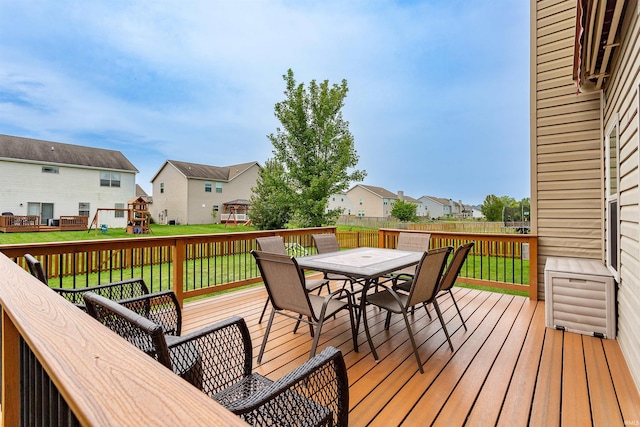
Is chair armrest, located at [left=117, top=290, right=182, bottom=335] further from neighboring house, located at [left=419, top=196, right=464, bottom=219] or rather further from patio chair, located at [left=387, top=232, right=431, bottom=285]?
neighboring house, located at [left=419, top=196, right=464, bottom=219]

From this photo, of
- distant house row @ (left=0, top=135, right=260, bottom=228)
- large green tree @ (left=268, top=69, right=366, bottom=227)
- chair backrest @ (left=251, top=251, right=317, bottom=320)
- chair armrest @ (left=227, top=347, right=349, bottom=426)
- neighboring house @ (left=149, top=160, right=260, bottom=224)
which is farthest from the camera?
neighboring house @ (left=149, top=160, right=260, bottom=224)

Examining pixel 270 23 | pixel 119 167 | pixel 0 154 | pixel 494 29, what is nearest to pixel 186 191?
pixel 119 167

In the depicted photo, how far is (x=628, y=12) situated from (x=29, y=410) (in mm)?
4164

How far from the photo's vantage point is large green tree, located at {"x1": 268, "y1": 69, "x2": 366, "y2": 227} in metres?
11.0

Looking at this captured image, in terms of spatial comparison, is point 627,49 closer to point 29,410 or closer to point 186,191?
point 29,410

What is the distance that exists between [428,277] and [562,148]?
309cm

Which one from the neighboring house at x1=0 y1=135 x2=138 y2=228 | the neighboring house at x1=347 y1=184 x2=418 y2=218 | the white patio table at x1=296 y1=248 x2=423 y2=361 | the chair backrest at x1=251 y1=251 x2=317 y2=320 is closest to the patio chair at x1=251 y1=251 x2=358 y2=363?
the chair backrest at x1=251 y1=251 x2=317 y2=320

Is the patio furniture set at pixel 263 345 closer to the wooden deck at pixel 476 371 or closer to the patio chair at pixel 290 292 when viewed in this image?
the patio chair at pixel 290 292

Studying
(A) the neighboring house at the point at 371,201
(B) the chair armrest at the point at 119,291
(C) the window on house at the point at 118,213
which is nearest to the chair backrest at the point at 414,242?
(B) the chair armrest at the point at 119,291

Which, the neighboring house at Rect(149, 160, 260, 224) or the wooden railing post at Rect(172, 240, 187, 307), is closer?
the wooden railing post at Rect(172, 240, 187, 307)

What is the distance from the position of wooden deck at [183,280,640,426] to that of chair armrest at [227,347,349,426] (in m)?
0.70

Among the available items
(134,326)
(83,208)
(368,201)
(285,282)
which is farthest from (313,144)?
(368,201)

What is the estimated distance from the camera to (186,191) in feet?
75.4

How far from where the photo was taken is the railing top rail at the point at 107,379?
453mm
